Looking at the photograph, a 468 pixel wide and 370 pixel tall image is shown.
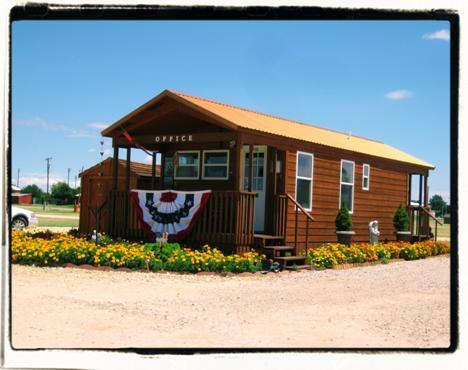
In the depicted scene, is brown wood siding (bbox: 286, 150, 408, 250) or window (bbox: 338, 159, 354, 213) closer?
brown wood siding (bbox: 286, 150, 408, 250)

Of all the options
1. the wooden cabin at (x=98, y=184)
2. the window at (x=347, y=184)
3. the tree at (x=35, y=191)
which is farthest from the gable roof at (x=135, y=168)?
the tree at (x=35, y=191)

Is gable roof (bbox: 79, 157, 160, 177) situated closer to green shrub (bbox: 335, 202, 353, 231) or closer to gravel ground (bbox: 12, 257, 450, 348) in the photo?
green shrub (bbox: 335, 202, 353, 231)

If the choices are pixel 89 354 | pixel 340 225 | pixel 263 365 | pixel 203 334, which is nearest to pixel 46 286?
pixel 203 334

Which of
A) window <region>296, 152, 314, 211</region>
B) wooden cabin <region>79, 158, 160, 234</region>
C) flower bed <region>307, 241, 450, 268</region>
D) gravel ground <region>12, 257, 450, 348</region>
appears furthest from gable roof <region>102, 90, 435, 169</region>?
gravel ground <region>12, 257, 450, 348</region>

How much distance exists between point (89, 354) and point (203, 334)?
5.35ft

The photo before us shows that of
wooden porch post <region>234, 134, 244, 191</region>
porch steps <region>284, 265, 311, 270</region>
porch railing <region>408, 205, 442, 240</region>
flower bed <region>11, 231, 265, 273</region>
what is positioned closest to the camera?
flower bed <region>11, 231, 265, 273</region>

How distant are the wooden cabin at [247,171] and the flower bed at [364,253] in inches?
29.3

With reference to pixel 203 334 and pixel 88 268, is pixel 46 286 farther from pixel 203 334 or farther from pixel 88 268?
pixel 203 334

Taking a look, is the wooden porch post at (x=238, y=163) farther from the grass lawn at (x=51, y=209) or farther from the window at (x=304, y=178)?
the grass lawn at (x=51, y=209)

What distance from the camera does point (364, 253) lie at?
14.9 m

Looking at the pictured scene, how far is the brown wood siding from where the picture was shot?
15336 mm

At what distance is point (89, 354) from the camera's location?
471 cm

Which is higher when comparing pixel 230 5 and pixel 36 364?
pixel 230 5

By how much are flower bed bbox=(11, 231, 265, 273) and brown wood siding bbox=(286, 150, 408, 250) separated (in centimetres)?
299
